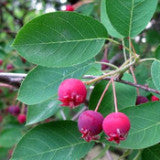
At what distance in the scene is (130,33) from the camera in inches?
44.3

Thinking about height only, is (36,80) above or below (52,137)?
above

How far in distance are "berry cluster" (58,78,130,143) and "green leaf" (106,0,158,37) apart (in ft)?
1.03

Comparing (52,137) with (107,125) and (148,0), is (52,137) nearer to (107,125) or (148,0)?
(107,125)

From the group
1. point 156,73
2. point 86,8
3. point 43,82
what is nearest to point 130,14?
point 156,73

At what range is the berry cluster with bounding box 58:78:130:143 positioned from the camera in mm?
867

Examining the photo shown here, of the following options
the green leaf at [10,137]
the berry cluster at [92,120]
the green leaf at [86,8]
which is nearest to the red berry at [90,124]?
the berry cluster at [92,120]

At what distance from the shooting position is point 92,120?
92 cm

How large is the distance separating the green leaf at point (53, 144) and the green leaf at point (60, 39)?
12.7 inches

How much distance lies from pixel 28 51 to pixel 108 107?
39cm

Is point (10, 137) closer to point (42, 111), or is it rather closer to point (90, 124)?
point (42, 111)

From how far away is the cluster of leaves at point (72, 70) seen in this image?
100 centimetres

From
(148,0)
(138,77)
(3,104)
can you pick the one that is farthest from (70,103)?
(3,104)

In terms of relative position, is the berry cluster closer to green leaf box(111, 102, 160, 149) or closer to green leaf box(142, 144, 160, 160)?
green leaf box(111, 102, 160, 149)

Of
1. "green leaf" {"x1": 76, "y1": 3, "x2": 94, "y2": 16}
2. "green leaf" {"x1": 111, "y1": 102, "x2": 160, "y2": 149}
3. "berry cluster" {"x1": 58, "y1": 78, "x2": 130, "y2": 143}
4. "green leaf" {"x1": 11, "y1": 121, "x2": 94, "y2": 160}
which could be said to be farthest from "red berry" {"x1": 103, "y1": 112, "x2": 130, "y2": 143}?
"green leaf" {"x1": 76, "y1": 3, "x2": 94, "y2": 16}
